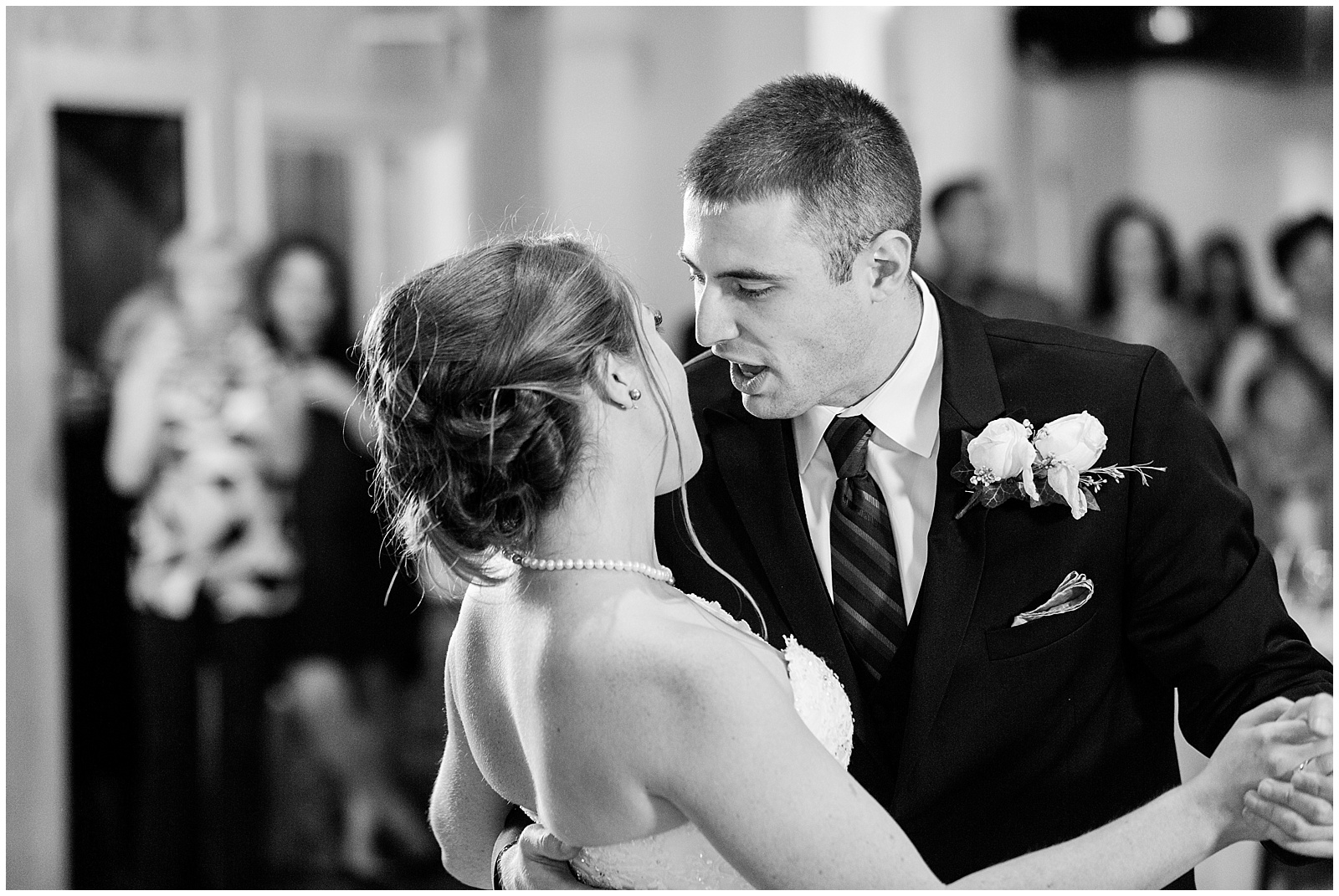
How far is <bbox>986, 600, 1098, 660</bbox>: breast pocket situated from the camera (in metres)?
1.97

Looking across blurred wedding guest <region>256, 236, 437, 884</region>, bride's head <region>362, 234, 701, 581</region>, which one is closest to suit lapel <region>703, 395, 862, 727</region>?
bride's head <region>362, 234, 701, 581</region>

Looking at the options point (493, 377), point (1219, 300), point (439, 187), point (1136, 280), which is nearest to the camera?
point (493, 377)

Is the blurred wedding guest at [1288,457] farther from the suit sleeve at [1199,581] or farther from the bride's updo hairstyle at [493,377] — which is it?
the bride's updo hairstyle at [493,377]

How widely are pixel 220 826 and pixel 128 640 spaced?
2.77 feet

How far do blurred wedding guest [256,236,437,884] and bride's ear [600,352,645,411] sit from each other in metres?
3.67

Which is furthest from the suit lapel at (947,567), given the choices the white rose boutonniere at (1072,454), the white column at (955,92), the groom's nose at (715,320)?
the white column at (955,92)

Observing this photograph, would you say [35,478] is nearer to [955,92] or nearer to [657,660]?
[955,92]

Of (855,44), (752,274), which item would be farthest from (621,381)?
(855,44)

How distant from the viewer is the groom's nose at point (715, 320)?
2.05 m

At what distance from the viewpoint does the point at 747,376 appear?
82.1 inches

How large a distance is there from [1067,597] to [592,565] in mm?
749

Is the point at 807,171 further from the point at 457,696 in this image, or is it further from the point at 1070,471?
the point at 457,696

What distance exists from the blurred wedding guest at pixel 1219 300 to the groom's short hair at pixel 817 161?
13.1 ft

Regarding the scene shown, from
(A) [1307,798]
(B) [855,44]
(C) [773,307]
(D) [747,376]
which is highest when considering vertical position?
(B) [855,44]
